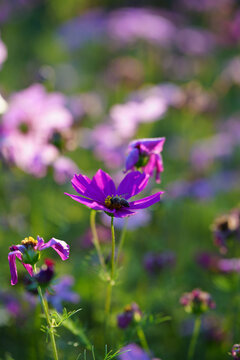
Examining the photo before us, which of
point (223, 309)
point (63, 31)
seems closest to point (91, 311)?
point (223, 309)

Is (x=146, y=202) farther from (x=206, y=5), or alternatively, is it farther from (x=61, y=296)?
(x=206, y=5)

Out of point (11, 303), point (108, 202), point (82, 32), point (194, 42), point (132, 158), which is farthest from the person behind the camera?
point (82, 32)

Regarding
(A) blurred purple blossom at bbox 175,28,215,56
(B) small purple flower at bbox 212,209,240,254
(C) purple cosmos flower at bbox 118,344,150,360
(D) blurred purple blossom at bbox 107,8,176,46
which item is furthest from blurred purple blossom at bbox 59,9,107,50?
(C) purple cosmos flower at bbox 118,344,150,360

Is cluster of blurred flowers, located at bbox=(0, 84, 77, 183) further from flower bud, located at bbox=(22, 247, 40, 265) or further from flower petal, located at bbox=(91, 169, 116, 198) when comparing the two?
flower bud, located at bbox=(22, 247, 40, 265)

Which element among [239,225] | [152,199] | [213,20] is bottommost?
[152,199]

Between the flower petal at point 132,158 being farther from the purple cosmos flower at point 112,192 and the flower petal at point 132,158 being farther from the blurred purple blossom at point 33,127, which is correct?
the blurred purple blossom at point 33,127

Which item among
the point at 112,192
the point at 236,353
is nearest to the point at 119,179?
the point at 112,192

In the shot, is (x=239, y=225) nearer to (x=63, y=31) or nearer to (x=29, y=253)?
(x=29, y=253)
